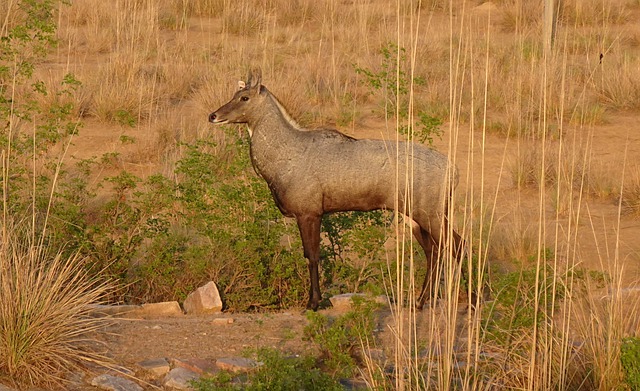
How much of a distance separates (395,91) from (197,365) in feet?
20.6

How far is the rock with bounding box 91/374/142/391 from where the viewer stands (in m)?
5.91

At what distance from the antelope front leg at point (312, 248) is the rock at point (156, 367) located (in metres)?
1.76

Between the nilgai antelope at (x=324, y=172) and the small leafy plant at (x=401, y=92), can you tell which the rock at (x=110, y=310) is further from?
the small leafy plant at (x=401, y=92)

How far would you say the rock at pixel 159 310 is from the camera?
24.7 feet

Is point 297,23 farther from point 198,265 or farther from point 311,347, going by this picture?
point 311,347

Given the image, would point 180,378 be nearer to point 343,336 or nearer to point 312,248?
point 343,336

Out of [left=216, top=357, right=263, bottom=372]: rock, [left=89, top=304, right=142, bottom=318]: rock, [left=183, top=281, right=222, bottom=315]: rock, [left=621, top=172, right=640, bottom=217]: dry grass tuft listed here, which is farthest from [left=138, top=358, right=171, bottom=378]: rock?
[left=621, top=172, right=640, bottom=217]: dry grass tuft

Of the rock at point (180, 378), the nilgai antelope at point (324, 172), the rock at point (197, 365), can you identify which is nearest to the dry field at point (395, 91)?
the nilgai antelope at point (324, 172)

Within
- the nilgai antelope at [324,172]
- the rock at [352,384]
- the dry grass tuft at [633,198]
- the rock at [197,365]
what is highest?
the nilgai antelope at [324,172]

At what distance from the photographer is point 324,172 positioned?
301 inches

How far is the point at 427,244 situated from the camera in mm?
7941

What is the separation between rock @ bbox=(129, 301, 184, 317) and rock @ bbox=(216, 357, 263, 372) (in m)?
1.36

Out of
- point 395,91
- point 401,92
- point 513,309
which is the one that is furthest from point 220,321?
point 395,91

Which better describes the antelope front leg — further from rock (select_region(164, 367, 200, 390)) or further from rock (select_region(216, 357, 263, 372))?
rock (select_region(164, 367, 200, 390))
